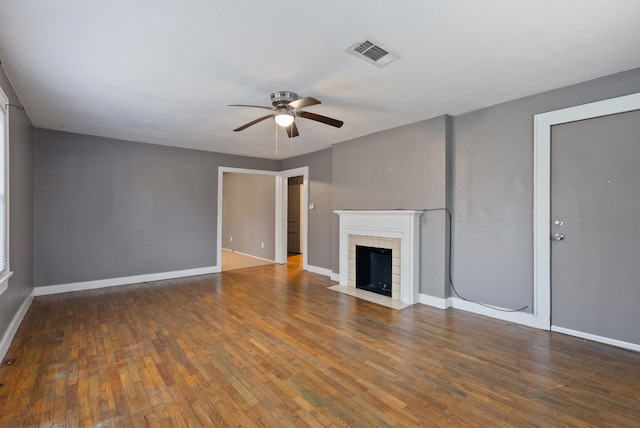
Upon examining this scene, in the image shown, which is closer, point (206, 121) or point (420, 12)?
point (420, 12)

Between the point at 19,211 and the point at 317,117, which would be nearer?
the point at 317,117

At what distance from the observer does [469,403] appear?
6.59ft

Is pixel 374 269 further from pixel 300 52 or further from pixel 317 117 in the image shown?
pixel 300 52

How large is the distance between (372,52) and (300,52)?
569 millimetres

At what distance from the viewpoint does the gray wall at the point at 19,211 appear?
2.99m

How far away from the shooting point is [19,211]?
3.48 metres

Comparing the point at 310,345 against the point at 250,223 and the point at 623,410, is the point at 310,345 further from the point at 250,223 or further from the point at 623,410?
the point at 250,223

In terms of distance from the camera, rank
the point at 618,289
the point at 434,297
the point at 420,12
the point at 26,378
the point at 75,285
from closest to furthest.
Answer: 1. the point at 420,12
2. the point at 26,378
3. the point at 618,289
4. the point at 434,297
5. the point at 75,285

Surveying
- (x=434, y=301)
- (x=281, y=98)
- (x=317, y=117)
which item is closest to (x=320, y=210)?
(x=434, y=301)

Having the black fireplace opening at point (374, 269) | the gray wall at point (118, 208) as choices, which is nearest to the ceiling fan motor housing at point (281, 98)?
the black fireplace opening at point (374, 269)

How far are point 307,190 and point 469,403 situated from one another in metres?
4.92

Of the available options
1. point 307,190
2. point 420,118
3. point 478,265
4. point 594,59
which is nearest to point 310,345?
point 478,265

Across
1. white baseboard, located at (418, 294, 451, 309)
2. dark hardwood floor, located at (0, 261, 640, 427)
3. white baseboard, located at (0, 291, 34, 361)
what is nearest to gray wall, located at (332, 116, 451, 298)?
white baseboard, located at (418, 294, 451, 309)

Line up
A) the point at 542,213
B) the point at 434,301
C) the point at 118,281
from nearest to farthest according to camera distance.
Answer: the point at 542,213, the point at 434,301, the point at 118,281
